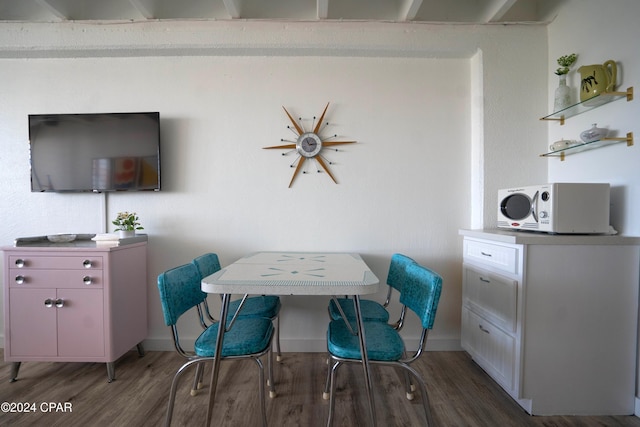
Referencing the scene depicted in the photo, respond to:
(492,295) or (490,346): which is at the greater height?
(492,295)

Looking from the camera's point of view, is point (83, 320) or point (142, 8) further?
point (142, 8)

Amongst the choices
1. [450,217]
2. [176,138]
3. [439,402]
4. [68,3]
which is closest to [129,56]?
[68,3]

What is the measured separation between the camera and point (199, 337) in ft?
4.32

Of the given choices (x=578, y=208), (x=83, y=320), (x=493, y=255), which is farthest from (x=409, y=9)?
(x=83, y=320)

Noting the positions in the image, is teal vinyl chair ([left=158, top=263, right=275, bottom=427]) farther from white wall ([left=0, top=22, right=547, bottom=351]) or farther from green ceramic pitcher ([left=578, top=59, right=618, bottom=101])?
green ceramic pitcher ([left=578, top=59, right=618, bottom=101])

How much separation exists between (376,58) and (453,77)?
26.0 inches

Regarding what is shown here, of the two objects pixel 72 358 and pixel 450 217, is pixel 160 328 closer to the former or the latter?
pixel 72 358

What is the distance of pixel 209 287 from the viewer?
1114 millimetres

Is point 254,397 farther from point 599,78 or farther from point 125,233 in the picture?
point 599,78

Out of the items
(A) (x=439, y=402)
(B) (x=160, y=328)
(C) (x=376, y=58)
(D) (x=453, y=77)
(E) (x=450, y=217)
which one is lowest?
(A) (x=439, y=402)

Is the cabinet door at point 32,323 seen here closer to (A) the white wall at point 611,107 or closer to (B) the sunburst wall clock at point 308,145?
(B) the sunburst wall clock at point 308,145

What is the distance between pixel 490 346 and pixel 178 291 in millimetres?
1886

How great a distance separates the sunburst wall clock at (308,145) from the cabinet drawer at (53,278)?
4.91 feet

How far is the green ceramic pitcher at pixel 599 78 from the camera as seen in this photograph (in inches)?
62.3
